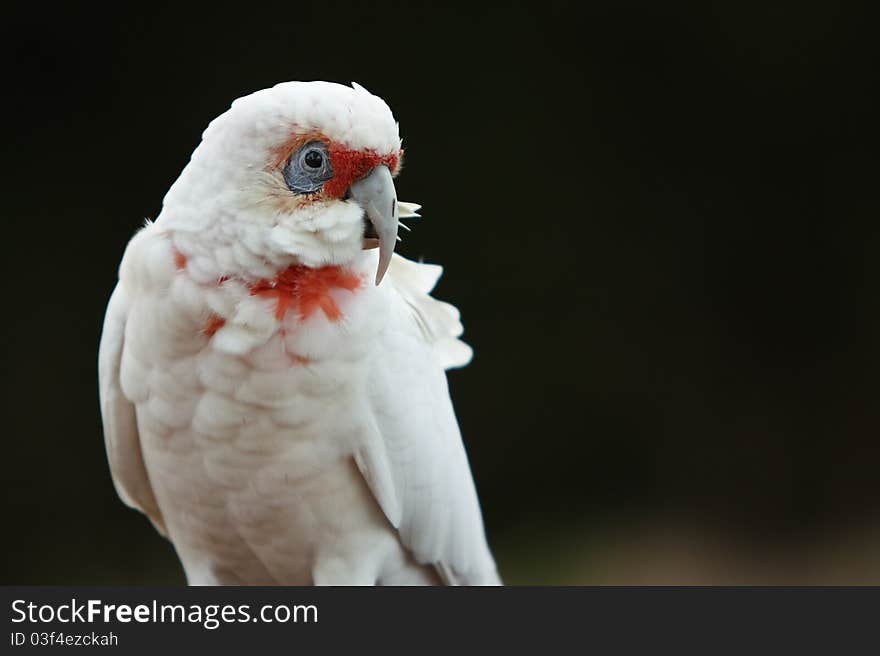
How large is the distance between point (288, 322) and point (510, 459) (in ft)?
6.45

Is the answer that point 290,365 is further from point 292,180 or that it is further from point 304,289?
point 292,180

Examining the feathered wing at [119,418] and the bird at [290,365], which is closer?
the bird at [290,365]

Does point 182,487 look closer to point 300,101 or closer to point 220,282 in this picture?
point 220,282

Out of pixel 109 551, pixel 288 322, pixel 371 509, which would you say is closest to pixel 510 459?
A: pixel 109 551

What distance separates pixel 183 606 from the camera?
1519 mm

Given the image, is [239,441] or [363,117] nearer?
[363,117]

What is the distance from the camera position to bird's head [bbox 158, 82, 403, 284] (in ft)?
4.18

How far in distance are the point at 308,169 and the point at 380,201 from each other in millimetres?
99

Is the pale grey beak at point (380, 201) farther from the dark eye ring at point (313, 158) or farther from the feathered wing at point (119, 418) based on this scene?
the feathered wing at point (119, 418)

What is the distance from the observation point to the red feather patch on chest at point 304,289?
135 cm

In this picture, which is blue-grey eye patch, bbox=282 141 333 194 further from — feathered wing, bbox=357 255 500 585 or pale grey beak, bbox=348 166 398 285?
feathered wing, bbox=357 255 500 585

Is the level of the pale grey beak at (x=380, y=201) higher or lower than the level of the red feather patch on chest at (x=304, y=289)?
higher

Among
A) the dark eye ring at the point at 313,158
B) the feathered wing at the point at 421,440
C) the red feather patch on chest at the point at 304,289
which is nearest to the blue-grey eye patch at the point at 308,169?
the dark eye ring at the point at 313,158

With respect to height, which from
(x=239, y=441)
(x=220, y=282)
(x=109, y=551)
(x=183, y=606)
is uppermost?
(x=109, y=551)
